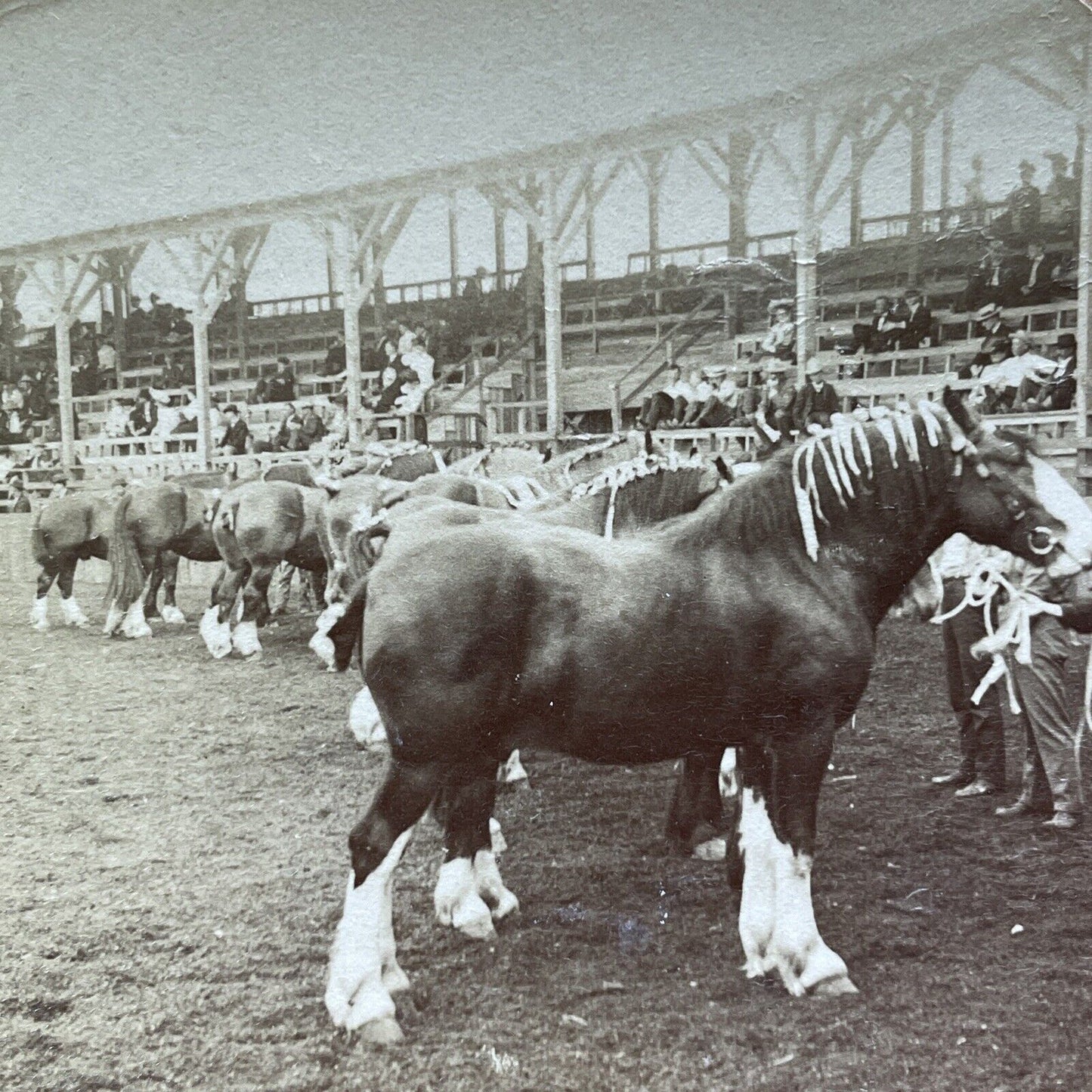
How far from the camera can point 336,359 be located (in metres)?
3.36

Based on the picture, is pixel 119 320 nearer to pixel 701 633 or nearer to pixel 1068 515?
pixel 701 633

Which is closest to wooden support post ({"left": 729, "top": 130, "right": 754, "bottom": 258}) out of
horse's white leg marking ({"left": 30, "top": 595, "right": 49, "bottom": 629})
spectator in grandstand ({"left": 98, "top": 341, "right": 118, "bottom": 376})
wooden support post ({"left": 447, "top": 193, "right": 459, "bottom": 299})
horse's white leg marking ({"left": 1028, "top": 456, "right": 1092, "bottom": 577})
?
wooden support post ({"left": 447, "top": 193, "right": 459, "bottom": 299})

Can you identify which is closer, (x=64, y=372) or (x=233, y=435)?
(x=64, y=372)

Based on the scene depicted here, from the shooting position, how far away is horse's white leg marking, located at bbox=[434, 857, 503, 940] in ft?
8.85

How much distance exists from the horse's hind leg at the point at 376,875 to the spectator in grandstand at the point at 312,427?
1.89m

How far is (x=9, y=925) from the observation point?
2334 mm

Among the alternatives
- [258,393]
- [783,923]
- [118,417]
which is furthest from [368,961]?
[118,417]

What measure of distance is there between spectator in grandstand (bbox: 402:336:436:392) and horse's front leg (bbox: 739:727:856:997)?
177cm

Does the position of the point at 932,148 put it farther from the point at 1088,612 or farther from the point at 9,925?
the point at 9,925

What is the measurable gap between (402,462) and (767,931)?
248cm

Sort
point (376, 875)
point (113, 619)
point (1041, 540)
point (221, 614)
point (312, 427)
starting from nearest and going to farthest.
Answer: point (376, 875) → point (1041, 540) → point (312, 427) → point (113, 619) → point (221, 614)

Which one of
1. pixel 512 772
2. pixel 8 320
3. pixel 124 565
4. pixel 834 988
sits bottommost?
pixel 512 772

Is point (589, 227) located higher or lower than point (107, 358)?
higher

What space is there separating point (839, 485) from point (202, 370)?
2.42m
